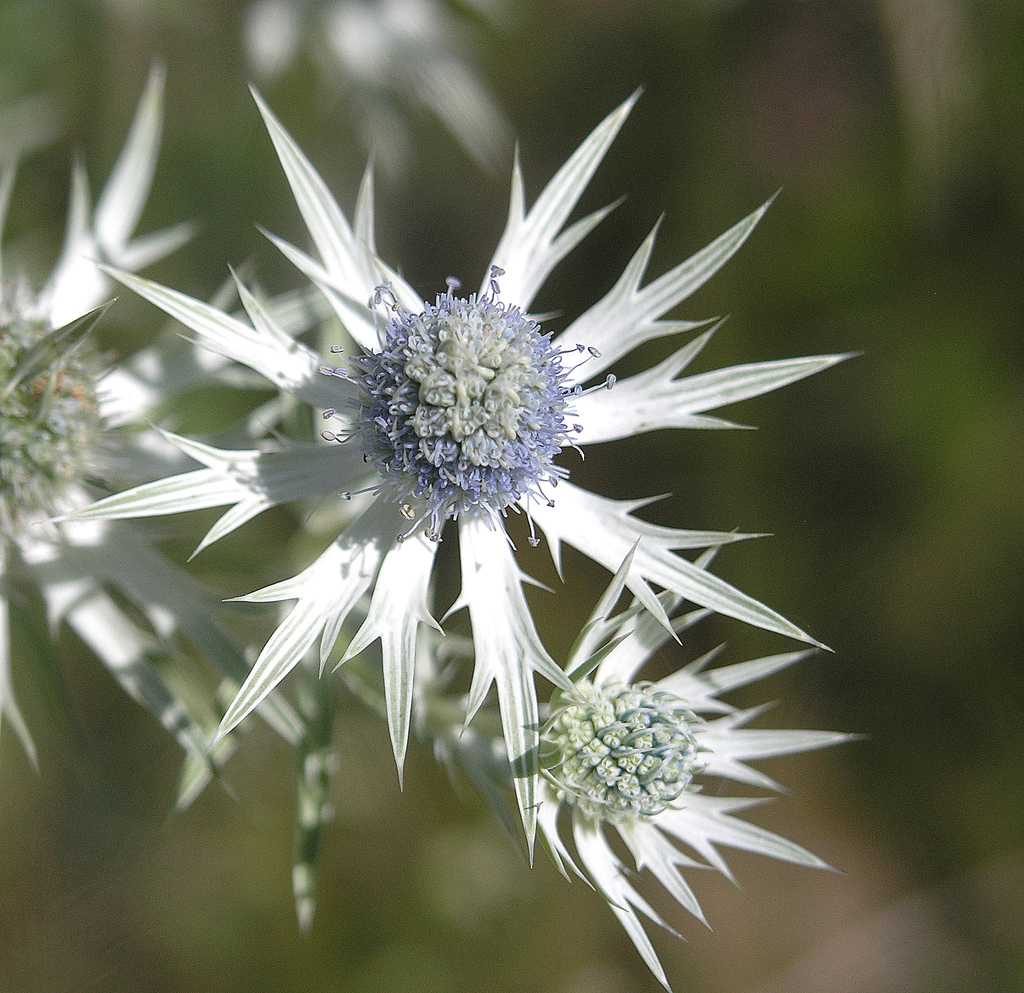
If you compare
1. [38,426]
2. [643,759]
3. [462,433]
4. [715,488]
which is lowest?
[643,759]

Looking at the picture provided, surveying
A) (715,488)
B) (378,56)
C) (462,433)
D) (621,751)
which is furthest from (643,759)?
(378,56)

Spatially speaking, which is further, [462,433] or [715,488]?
[715,488]

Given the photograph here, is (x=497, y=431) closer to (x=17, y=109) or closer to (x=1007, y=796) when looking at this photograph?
(x=17, y=109)

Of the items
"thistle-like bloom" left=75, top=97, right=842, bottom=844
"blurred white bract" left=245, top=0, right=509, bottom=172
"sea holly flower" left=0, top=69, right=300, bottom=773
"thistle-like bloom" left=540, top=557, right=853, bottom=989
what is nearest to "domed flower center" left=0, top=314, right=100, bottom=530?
"sea holly flower" left=0, top=69, right=300, bottom=773

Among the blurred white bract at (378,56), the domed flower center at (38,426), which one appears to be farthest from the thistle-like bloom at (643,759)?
the blurred white bract at (378,56)

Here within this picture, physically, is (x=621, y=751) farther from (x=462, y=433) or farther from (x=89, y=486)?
(x=89, y=486)

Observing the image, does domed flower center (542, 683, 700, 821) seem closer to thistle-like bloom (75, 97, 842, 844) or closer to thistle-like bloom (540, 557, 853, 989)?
thistle-like bloom (540, 557, 853, 989)

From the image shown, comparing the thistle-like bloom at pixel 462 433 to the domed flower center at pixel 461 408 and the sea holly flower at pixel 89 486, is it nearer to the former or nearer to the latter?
the domed flower center at pixel 461 408

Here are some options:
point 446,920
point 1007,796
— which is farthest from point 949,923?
point 446,920
